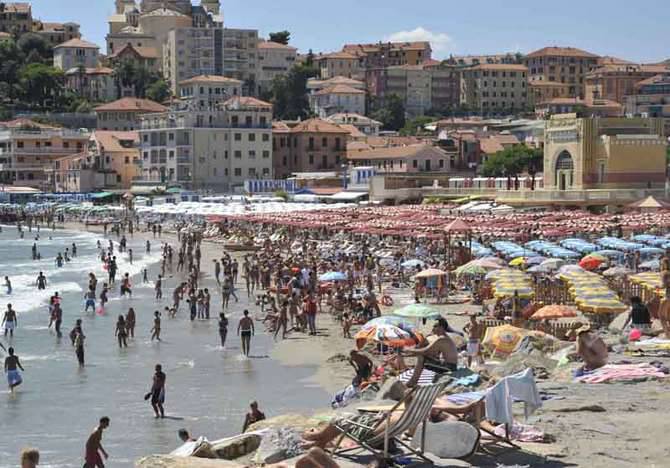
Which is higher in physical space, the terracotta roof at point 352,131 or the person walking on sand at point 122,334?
the terracotta roof at point 352,131

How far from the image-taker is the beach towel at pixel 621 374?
14375mm

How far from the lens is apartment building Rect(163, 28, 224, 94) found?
398 feet

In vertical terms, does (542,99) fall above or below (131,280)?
above

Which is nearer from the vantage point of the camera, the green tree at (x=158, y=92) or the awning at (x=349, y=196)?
the awning at (x=349, y=196)

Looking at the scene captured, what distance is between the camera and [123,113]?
106m

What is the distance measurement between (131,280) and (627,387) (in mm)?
29368

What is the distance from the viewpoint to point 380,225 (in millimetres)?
48250

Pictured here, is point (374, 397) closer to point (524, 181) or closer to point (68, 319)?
point (68, 319)

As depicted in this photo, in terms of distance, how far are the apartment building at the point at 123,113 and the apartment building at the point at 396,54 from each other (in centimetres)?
4353

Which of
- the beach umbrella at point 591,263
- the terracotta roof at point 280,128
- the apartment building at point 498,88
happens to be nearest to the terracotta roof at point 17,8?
the apartment building at point 498,88

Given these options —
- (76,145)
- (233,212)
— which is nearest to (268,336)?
(233,212)

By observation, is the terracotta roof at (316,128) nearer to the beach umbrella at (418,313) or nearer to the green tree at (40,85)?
the green tree at (40,85)

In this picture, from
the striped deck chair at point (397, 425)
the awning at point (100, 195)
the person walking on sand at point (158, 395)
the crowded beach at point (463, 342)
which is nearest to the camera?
the striped deck chair at point (397, 425)

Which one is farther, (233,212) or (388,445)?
(233,212)
